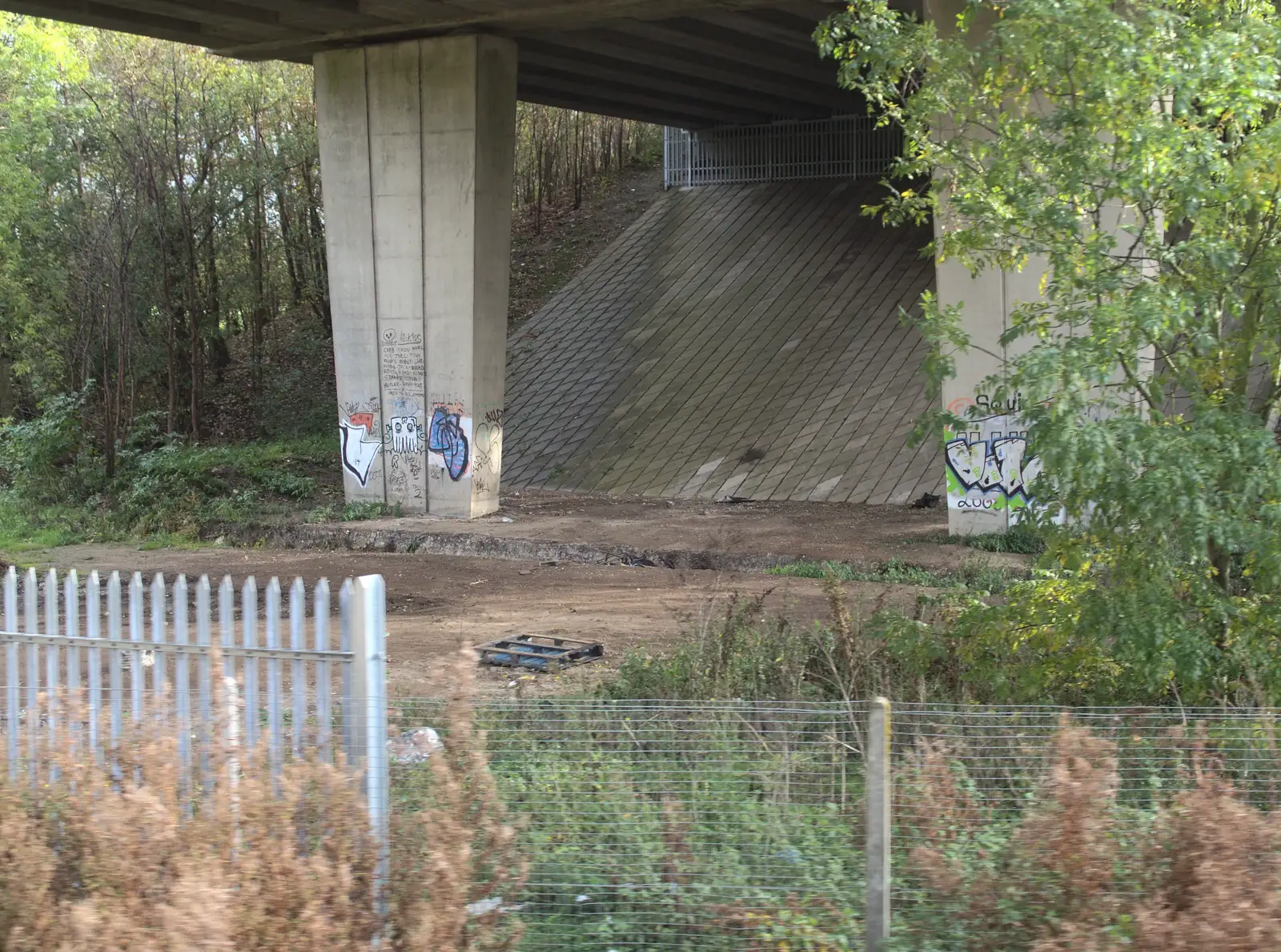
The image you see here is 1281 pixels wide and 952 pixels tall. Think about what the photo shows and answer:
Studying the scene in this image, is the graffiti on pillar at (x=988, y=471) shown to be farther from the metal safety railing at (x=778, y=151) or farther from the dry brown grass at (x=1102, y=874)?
the metal safety railing at (x=778, y=151)

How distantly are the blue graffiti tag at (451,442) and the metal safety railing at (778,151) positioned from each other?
15.5 m

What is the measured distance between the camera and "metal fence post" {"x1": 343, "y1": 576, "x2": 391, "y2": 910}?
13.5 ft

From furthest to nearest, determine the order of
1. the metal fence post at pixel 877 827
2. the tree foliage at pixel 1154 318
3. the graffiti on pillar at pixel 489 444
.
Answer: the graffiti on pillar at pixel 489 444 < the tree foliage at pixel 1154 318 < the metal fence post at pixel 877 827

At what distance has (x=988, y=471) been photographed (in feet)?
55.3

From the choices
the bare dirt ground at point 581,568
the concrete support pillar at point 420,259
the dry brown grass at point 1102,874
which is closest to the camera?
the dry brown grass at point 1102,874

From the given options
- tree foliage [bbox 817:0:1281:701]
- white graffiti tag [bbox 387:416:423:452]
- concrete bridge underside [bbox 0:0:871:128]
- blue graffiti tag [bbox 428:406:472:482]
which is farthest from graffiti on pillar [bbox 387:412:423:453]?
tree foliage [bbox 817:0:1281:701]

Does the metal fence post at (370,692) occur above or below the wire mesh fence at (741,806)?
above

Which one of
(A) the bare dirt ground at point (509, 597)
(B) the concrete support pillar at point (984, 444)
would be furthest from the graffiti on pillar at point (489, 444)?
(B) the concrete support pillar at point (984, 444)

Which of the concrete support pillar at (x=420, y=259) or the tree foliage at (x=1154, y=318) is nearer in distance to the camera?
the tree foliage at (x=1154, y=318)

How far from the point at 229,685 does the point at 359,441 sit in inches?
674

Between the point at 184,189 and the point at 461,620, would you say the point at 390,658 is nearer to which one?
the point at 461,620

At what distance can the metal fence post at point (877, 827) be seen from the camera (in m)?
3.92

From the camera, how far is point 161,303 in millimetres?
26906

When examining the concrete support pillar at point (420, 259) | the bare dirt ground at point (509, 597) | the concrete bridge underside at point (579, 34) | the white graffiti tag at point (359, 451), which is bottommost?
the bare dirt ground at point (509, 597)
